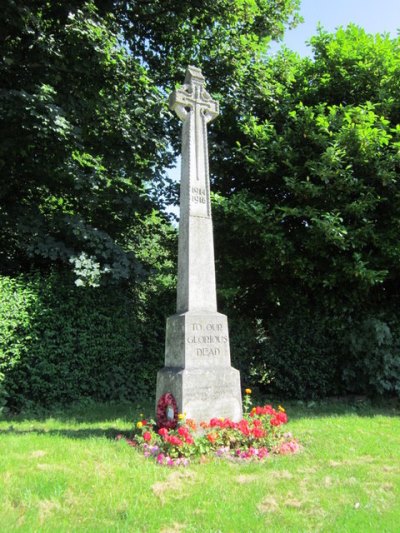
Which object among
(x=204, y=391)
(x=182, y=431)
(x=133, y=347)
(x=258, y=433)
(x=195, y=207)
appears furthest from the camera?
(x=133, y=347)

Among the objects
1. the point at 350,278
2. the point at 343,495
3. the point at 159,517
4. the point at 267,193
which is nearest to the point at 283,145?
the point at 267,193

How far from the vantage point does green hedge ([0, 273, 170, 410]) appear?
7.81 meters

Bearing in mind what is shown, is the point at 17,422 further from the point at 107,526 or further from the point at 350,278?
the point at 350,278

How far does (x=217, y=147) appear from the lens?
399 inches

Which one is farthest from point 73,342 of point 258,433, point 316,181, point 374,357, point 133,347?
point 374,357

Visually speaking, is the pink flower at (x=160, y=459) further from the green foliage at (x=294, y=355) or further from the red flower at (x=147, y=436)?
the green foliage at (x=294, y=355)

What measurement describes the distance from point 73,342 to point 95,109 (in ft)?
16.4

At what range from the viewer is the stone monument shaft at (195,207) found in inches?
239

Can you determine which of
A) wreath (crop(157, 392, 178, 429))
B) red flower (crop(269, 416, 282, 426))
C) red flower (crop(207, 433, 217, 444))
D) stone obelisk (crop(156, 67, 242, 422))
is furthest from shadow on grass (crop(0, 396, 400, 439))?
red flower (crop(269, 416, 282, 426))

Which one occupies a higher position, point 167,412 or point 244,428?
point 167,412

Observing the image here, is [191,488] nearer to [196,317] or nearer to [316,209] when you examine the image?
[196,317]

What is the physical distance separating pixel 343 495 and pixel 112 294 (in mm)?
6195

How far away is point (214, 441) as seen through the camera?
16.3 ft

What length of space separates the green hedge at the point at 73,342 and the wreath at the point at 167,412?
11.0 ft
